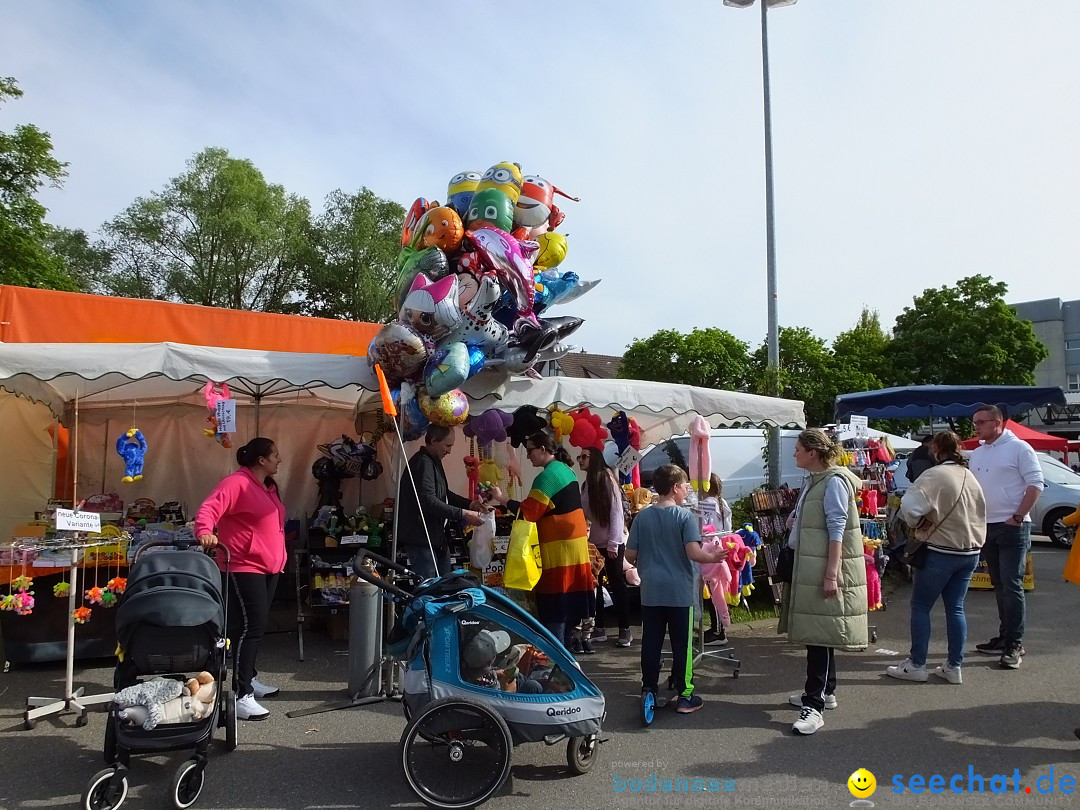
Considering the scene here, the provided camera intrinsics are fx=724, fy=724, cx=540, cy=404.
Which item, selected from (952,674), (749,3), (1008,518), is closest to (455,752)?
(952,674)

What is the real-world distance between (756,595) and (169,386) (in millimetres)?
6460

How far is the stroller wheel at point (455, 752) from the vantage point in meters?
3.27

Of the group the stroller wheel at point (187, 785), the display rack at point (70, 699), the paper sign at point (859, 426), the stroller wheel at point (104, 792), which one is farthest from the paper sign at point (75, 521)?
the paper sign at point (859, 426)

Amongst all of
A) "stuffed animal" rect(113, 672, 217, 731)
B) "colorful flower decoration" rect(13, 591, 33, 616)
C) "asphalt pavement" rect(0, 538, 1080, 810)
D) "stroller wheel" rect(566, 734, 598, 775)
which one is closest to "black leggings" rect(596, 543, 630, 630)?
"asphalt pavement" rect(0, 538, 1080, 810)

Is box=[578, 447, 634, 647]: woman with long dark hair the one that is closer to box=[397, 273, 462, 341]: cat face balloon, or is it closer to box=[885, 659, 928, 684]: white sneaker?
box=[397, 273, 462, 341]: cat face balloon

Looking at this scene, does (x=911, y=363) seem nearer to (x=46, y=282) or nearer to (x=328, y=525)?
(x=328, y=525)

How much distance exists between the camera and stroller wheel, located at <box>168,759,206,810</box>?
3.25 meters

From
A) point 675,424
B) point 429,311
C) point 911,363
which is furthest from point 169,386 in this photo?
point 911,363

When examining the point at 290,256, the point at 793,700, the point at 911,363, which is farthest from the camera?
the point at 290,256

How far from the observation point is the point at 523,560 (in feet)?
15.8

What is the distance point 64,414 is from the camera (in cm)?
729

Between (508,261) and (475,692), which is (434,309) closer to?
(508,261)

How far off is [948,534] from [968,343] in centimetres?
2106

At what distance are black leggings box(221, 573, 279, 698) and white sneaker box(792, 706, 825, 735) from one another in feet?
10.6
